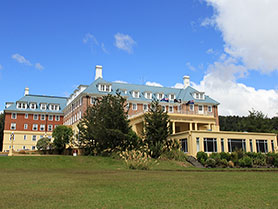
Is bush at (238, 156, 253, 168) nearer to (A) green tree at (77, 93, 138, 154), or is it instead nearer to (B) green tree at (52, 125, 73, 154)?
(A) green tree at (77, 93, 138, 154)

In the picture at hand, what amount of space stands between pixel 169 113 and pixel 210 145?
8141mm

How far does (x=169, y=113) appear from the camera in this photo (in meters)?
39.7

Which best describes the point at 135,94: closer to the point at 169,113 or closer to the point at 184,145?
the point at 169,113

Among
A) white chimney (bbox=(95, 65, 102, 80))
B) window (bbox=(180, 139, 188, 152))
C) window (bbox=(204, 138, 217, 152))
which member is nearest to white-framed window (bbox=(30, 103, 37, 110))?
white chimney (bbox=(95, 65, 102, 80))

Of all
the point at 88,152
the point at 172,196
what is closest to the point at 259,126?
the point at 88,152

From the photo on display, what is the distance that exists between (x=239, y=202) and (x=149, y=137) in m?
23.0

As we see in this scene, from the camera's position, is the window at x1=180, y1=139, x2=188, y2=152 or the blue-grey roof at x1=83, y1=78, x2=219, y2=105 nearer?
the window at x1=180, y1=139, x2=188, y2=152

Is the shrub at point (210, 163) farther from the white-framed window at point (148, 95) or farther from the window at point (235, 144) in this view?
the white-framed window at point (148, 95)

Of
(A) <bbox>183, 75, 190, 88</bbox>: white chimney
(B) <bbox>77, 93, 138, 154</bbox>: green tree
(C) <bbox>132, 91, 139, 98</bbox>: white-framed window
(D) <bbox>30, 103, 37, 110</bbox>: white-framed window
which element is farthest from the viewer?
(D) <bbox>30, 103, 37, 110</bbox>: white-framed window

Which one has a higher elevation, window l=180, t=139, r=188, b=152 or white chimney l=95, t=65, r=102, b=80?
white chimney l=95, t=65, r=102, b=80

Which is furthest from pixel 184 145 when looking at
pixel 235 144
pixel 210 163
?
pixel 210 163

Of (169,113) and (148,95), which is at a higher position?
(148,95)

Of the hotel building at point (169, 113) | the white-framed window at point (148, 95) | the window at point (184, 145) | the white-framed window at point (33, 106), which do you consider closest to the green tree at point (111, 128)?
the hotel building at point (169, 113)

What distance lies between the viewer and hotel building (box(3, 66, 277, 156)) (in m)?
34.1
